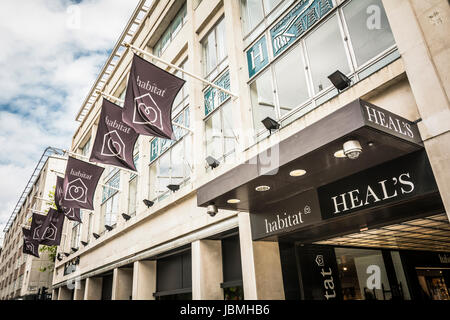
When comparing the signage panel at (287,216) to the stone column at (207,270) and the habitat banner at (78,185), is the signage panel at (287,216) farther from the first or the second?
the habitat banner at (78,185)

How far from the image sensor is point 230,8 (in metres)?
11.0

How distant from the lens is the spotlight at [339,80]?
6.65 m

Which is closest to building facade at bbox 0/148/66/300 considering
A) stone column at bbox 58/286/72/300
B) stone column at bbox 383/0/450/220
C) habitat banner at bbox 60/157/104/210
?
stone column at bbox 58/286/72/300

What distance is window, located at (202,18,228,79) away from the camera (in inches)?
463

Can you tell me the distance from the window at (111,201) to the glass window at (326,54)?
13971 millimetres

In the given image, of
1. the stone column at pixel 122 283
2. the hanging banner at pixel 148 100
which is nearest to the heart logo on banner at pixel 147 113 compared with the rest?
the hanging banner at pixel 148 100

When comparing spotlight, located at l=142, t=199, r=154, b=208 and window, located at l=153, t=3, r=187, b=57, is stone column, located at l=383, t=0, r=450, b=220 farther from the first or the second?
window, located at l=153, t=3, r=187, b=57

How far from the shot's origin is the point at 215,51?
12.3 meters

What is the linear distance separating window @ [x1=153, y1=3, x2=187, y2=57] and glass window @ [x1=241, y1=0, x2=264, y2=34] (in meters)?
4.55

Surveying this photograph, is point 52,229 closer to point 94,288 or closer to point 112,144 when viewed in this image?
point 94,288

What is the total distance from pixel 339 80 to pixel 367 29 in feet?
4.20

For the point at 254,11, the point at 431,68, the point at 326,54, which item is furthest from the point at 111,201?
the point at 431,68
